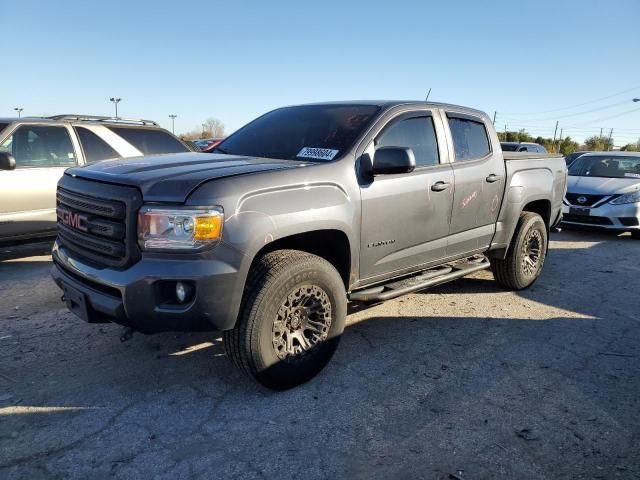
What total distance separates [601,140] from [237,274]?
53248 mm

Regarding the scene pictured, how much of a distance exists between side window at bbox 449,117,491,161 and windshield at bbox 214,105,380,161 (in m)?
0.96

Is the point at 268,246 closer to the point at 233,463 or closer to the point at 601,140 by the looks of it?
the point at 233,463

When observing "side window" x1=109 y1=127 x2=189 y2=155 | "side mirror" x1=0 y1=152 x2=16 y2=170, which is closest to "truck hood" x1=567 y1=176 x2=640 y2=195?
"side window" x1=109 y1=127 x2=189 y2=155

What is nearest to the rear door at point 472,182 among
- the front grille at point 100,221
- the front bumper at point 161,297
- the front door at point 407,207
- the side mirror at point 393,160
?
the front door at point 407,207

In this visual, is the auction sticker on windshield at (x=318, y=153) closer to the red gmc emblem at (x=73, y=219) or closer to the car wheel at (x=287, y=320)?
the car wheel at (x=287, y=320)

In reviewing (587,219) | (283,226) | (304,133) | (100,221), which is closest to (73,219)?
(100,221)

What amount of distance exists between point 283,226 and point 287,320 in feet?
2.08

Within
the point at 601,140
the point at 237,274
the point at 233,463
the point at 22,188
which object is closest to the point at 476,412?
the point at 233,463

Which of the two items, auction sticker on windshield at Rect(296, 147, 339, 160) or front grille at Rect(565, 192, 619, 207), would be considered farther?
front grille at Rect(565, 192, 619, 207)

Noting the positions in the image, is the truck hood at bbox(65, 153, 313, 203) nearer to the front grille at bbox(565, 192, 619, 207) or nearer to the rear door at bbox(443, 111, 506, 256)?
the rear door at bbox(443, 111, 506, 256)

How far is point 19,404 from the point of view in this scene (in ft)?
9.66

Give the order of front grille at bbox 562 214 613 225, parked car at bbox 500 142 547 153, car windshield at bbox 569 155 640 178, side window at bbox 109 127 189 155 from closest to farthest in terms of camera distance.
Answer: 1. side window at bbox 109 127 189 155
2. front grille at bbox 562 214 613 225
3. car windshield at bbox 569 155 640 178
4. parked car at bbox 500 142 547 153

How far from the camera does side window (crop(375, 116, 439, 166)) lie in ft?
12.4

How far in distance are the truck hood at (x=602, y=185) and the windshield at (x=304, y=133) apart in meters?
6.86
